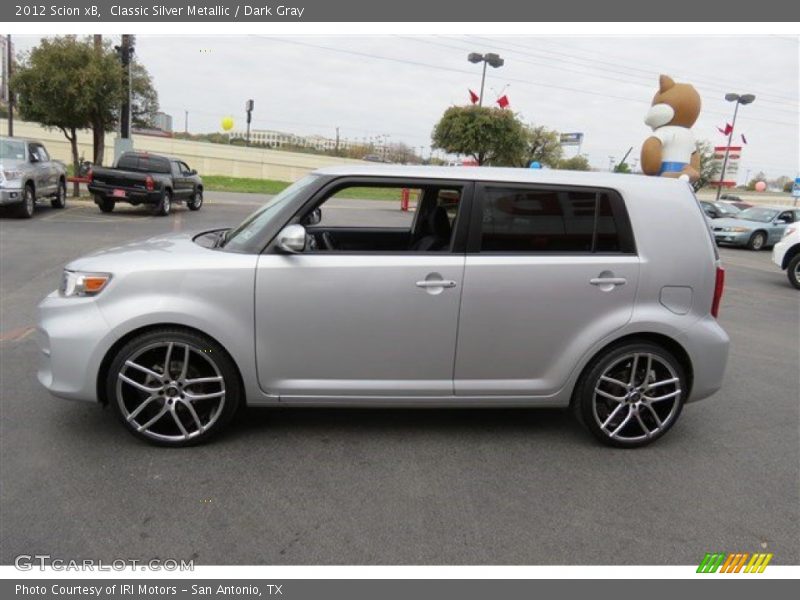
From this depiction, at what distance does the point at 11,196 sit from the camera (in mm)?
13133

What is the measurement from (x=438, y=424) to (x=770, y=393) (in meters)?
3.18

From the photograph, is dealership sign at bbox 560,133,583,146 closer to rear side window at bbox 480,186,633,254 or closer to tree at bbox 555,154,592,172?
tree at bbox 555,154,592,172

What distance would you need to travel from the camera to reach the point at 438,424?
13.7ft

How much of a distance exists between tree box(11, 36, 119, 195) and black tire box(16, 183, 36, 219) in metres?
4.63

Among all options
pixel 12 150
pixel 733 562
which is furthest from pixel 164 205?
pixel 733 562

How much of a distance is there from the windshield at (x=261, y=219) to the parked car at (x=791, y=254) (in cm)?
1157

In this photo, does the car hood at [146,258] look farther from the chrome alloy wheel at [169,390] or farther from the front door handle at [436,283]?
the front door handle at [436,283]

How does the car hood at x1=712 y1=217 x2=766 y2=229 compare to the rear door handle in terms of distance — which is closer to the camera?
the rear door handle

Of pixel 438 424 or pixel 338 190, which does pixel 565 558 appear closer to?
pixel 438 424

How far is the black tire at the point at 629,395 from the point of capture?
12.6 feet

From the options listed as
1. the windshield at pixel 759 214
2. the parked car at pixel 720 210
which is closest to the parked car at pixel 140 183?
the parked car at pixel 720 210

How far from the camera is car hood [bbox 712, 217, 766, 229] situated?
66.3 ft

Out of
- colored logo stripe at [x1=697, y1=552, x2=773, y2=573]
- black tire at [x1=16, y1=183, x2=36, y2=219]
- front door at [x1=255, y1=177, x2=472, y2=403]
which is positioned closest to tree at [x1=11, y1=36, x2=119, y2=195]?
black tire at [x1=16, y1=183, x2=36, y2=219]

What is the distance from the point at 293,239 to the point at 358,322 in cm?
62
